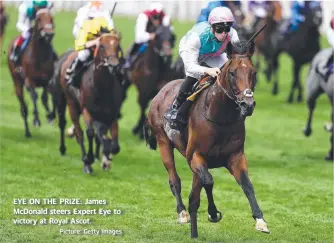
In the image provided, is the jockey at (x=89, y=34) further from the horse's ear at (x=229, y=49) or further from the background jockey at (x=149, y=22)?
the horse's ear at (x=229, y=49)

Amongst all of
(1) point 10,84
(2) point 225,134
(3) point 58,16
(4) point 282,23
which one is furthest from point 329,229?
(3) point 58,16

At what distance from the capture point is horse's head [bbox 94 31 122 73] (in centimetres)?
1215

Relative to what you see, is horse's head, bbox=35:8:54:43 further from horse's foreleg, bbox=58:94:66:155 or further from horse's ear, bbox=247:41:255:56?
horse's ear, bbox=247:41:255:56

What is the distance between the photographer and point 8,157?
14.0 m

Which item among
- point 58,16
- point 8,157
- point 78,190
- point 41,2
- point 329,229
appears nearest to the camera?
point 329,229

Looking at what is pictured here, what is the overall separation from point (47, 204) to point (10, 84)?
14162 mm

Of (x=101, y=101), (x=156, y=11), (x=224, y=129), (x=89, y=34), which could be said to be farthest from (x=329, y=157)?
(x=224, y=129)

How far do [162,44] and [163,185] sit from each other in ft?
14.6

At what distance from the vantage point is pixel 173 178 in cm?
943

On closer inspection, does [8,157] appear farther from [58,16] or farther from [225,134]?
[58,16]

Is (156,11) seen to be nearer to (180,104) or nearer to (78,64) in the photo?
(78,64)

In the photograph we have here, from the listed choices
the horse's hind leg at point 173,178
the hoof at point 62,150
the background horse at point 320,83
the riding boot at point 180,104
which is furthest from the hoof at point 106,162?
the riding boot at point 180,104

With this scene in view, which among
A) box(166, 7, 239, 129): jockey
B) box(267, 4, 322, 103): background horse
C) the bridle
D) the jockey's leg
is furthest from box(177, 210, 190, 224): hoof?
box(267, 4, 322, 103): background horse

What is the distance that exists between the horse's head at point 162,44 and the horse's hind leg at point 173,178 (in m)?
6.58
